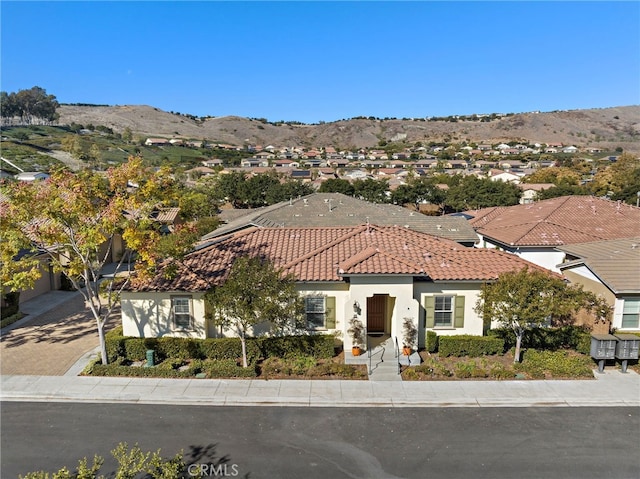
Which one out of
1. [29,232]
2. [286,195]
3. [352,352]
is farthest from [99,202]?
[286,195]

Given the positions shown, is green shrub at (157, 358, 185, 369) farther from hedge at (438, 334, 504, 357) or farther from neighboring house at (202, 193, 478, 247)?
neighboring house at (202, 193, 478, 247)

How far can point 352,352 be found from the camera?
1794 centimetres

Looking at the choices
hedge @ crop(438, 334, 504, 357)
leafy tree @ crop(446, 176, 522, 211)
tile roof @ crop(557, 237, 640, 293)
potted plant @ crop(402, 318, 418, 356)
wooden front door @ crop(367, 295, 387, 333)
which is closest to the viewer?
potted plant @ crop(402, 318, 418, 356)

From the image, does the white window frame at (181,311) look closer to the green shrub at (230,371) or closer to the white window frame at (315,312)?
the green shrub at (230,371)

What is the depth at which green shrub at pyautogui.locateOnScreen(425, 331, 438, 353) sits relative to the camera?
18.2 m

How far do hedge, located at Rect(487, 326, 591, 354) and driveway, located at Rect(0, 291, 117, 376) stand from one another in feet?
59.0

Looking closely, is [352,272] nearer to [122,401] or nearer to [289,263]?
[289,263]

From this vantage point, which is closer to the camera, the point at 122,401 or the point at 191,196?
the point at 122,401

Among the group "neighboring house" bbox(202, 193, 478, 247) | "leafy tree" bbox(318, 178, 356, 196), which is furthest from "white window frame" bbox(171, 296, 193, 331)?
"leafy tree" bbox(318, 178, 356, 196)

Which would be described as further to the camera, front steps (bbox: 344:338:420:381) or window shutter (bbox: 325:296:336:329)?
window shutter (bbox: 325:296:336:329)

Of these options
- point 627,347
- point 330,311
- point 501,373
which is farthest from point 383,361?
point 627,347

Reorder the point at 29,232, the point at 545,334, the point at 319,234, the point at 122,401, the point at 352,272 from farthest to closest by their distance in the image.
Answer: the point at 319,234 < the point at 545,334 < the point at 352,272 < the point at 29,232 < the point at 122,401

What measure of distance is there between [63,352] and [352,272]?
503 inches

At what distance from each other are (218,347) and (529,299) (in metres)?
12.2
